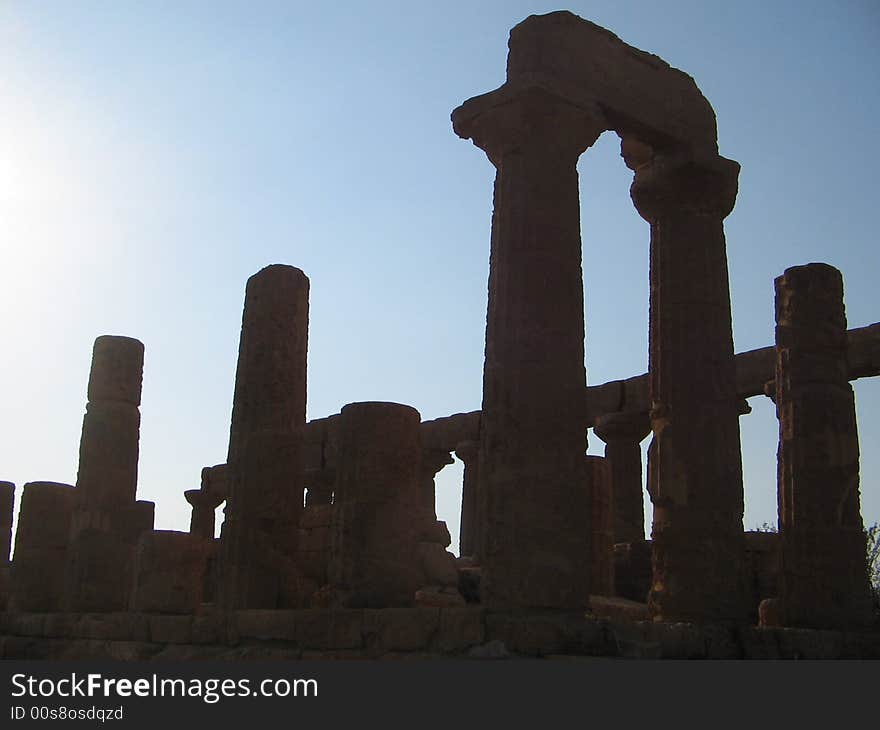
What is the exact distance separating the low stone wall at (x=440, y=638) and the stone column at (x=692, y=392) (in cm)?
82

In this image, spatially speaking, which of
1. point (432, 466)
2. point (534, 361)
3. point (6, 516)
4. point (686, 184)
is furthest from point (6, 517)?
point (534, 361)

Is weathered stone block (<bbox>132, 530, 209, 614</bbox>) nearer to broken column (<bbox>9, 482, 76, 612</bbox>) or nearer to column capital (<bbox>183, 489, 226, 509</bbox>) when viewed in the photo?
broken column (<bbox>9, 482, 76, 612</bbox>)

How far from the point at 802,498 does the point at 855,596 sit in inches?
47.8

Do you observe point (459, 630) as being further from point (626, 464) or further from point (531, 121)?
point (626, 464)

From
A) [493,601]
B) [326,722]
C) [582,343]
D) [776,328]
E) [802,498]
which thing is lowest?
[326,722]

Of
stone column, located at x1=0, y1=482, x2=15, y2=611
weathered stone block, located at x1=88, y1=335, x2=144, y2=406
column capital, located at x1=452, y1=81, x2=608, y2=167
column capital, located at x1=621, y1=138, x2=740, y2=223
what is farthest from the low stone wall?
stone column, located at x1=0, y1=482, x2=15, y2=611

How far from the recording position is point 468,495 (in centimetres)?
2592

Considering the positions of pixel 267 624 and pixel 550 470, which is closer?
pixel 550 470

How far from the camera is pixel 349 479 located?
12.4m

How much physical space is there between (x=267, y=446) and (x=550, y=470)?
4592mm

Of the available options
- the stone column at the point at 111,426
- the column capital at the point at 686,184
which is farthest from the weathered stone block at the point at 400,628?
the stone column at the point at 111,426

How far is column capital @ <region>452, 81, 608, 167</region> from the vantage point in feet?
37.0

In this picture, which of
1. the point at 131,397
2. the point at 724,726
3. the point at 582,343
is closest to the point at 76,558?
the point at 131,397

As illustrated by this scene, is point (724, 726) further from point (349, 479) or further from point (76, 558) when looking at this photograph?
point (76, 558)
